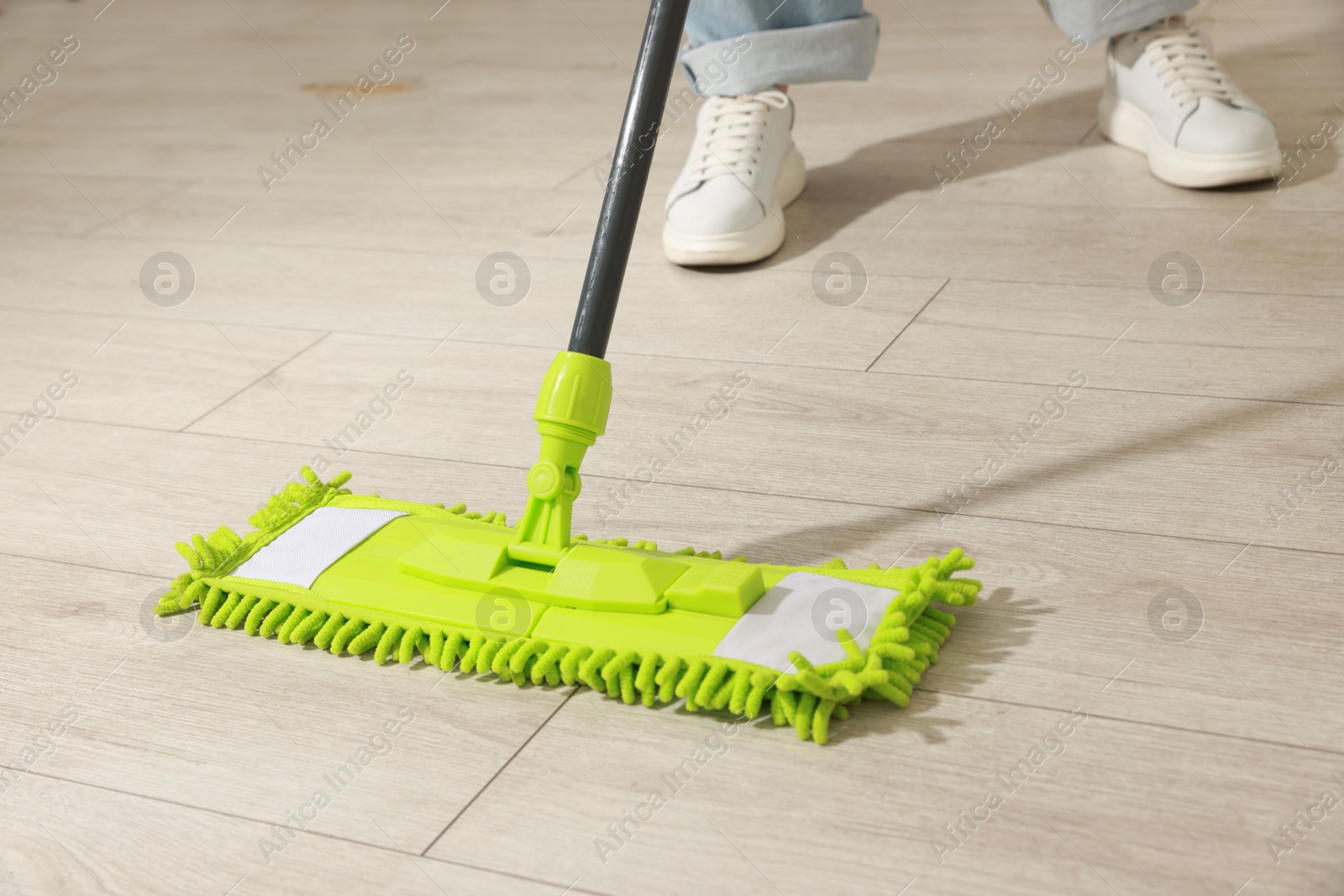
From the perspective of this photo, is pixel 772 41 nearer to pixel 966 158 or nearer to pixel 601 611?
pixel 966 158

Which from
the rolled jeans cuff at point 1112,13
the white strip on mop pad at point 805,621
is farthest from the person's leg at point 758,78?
the white strip on mop pad at point 805,621

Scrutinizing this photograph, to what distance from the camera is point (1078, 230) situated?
1.20 meters

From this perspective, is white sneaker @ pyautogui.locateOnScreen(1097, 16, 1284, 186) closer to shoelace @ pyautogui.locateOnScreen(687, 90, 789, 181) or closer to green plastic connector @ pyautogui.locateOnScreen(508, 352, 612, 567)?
shoelace @ pyautogui.locateOnScreen(687, 90, 789, 181)

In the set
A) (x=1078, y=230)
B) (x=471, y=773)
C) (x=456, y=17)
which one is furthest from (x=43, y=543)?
(x=456, y=17)

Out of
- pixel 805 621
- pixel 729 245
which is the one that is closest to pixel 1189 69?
Answer: pixel 729 245

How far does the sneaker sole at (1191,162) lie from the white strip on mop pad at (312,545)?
0.87 meters

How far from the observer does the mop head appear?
0.61 m

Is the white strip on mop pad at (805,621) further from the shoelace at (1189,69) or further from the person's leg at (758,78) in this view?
the shoelace at (1189,69)

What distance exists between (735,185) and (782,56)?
195 millimetres

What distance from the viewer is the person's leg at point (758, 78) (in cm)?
122

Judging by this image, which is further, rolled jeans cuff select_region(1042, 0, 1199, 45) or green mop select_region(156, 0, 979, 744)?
rolled jeans cuff select_region(1042, 0, 1199, 45)

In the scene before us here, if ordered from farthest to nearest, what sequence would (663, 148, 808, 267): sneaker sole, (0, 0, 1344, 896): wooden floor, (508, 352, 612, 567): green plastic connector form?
1. (663, 148, 808, 267): sneaker sole
2. (508, 352, 612, 567): green plastic connector
3. (0, 0, 1344, 896): wooden floor

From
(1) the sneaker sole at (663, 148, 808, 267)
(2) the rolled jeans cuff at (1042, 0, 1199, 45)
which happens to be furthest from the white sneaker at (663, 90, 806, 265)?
(2) the rolled jeans cuff at (1042, 0, 1199, 45)

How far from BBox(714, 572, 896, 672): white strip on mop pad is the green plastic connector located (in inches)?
4.5
